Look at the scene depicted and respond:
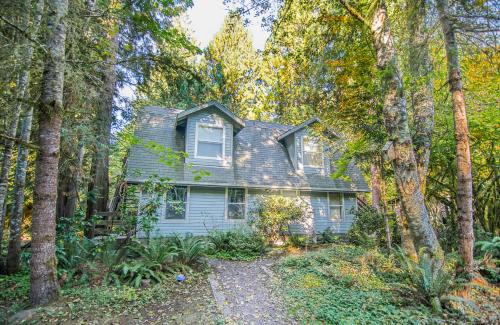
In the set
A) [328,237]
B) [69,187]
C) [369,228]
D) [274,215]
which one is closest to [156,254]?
[69,187]

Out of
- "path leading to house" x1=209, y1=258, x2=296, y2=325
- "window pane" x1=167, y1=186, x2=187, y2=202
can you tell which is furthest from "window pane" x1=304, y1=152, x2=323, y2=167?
"path leading to house" x1=209, y1=258, x2=296, y2=325

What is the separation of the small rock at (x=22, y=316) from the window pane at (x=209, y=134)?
25.8ft

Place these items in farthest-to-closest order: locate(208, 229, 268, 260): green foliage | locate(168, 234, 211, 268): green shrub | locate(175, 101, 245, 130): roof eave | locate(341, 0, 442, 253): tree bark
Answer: locate(175, 101, 245, 130): roof eave → locate(208, 229, 268, 260): green foliage → locate(168, 234, 211, 268): green shrub → locate(341, 0, 442, 253): tree bark

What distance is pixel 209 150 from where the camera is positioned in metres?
10.7

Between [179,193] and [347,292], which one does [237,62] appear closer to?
[179,193]

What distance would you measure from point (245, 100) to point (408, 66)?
48.1 ft

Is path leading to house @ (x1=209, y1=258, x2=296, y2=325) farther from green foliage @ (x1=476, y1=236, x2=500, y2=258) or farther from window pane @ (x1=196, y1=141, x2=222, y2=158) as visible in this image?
green foliage @ (x1=476, y1=236, x2=500, y2=258)

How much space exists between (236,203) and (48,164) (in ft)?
25.0

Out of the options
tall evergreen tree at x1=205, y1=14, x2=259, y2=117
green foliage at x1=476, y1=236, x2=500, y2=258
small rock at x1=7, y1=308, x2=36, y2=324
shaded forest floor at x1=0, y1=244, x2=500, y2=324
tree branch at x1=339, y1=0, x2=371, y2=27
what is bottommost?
shaded forest floor at x1=0, y1=244, x2=500, y2=324

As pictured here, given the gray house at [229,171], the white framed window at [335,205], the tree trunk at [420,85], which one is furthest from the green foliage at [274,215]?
the tree trunk at [420,85]

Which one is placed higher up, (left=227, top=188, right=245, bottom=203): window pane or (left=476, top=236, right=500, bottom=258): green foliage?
(left=227, top=188, right=245, bottom=203): window pane

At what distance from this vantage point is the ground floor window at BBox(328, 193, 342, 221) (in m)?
12.1

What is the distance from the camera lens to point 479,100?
7.13 m

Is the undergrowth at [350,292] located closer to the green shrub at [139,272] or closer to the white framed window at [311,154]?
the green shrub at [139,272]
